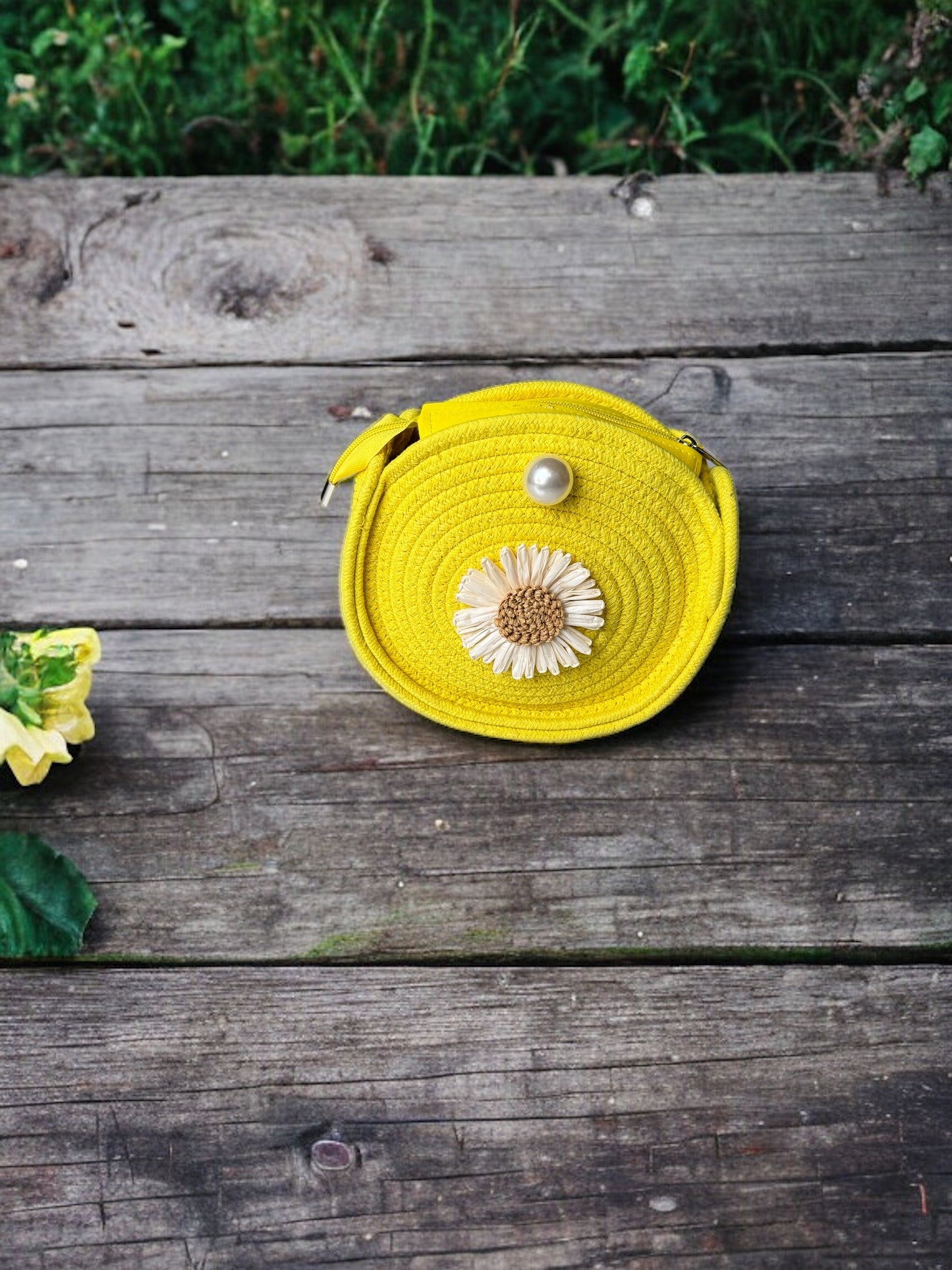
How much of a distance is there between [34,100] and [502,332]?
2.51 feet

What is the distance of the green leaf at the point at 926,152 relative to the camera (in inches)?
60.6

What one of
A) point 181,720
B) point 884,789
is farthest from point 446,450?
point 884,789

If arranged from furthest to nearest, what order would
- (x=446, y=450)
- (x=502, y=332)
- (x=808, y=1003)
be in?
(x=502, y=332), (x=808, y=1003), (x=446, y=450)

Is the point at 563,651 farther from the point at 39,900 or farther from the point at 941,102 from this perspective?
the point at 941,102

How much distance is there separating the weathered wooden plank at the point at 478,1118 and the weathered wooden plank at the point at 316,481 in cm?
38

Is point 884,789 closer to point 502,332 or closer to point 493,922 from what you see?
point 493,922

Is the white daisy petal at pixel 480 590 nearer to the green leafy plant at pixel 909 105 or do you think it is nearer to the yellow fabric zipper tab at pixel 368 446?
the yellow fabric zipper tab at pixel 368 446

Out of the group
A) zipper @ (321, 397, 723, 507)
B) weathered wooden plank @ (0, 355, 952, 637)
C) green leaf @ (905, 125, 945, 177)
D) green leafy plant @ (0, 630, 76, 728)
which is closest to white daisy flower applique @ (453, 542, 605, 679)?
zipper @ (321, 397, 723, 507)

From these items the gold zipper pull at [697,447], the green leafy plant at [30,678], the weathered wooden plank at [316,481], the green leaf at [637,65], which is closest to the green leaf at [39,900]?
the green leafy plant at [30,678]

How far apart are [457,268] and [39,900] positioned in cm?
85

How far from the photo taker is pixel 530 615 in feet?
3.63

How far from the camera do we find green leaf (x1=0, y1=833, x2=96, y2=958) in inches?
47.1

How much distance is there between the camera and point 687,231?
61.0 inches

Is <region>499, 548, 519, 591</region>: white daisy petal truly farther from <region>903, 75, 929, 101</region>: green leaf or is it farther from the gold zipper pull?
<region>903, 75, 929, 101</region>: green leaf
